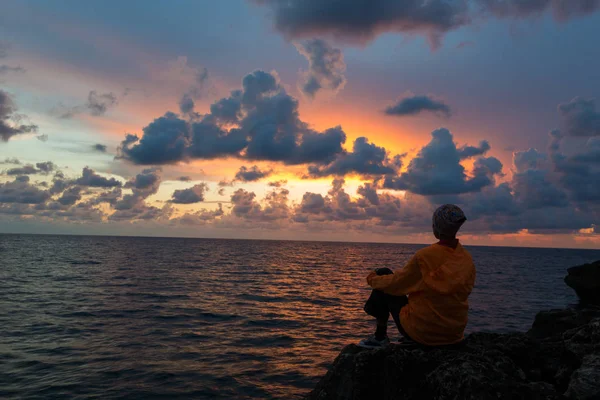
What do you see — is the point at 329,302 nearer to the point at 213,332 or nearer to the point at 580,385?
the point at 213,332

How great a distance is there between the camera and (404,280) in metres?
5.40

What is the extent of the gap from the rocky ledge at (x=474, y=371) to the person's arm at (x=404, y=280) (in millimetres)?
1028

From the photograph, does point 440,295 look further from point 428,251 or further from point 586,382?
point 586,382

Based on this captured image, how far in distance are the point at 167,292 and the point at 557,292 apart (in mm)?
39122

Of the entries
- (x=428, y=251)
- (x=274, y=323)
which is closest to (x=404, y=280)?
(x=428, y=251)

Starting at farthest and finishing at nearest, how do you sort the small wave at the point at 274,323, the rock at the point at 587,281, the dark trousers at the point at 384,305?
the rock at the point at 587,281
the small wave at the point at 274,323
the dark trousers at the point at 384,305

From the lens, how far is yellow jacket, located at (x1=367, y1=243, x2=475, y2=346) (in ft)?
17.1

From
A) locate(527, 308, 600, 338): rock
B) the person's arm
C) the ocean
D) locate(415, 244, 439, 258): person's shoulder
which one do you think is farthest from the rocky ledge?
locate(527, 308, 600, 338): rock

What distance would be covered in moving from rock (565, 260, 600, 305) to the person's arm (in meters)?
34.7

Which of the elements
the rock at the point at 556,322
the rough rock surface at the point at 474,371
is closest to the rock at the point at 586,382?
the rough rock surface at the point at 474,371

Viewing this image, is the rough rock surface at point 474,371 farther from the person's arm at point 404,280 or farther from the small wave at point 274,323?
the small wave at point 274,323

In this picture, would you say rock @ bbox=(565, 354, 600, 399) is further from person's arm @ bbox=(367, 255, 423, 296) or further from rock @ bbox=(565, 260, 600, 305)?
rock @ bbox=(565, 260, 600, 305)

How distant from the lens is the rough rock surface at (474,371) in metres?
4.76

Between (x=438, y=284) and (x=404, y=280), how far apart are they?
1.49 feet
